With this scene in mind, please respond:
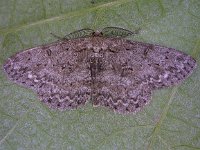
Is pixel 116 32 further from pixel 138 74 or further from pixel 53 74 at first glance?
pixel 53 74

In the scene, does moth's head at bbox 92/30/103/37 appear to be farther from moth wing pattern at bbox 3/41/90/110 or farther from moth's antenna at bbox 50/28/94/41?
moth wing pattern at bbox 3/41/90/110

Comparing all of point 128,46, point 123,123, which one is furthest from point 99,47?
point 123,123

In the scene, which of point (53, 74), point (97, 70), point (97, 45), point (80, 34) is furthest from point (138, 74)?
point (53, 74)

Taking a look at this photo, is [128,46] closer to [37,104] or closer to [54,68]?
[54,68]

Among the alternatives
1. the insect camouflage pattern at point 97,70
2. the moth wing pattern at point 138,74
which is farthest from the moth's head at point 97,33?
the moth wing pattern at point 138,74

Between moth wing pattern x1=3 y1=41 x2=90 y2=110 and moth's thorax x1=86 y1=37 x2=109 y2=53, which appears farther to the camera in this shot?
moth's thorax x1=86 y1=37 x2=109 y2=53

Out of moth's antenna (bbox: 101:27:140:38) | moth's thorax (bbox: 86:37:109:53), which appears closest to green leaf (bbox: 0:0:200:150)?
moth's antenna (bbox: 101:27:140:38)
